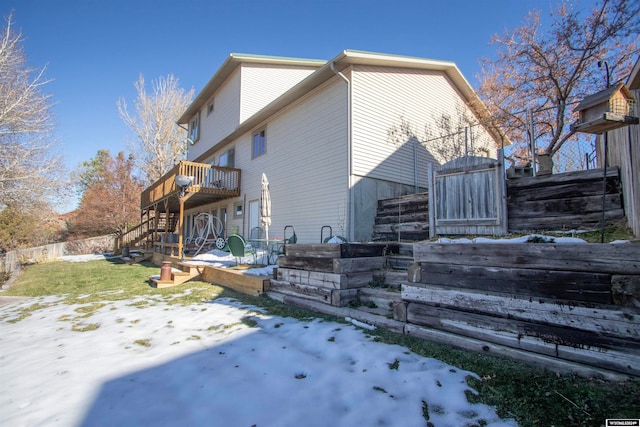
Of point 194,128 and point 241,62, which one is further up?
point 241,62

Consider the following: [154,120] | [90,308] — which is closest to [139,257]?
[90,308]

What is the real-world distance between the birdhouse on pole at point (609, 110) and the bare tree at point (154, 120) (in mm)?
27504

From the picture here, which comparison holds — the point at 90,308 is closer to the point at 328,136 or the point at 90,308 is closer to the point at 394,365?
the point at 394,365

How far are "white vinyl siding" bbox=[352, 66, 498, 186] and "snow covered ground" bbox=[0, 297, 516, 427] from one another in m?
6.11

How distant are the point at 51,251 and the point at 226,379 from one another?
20089 millimetres

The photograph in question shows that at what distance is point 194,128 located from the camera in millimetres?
19781

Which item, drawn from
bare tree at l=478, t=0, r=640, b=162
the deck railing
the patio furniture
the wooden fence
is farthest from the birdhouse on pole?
the wooden fence

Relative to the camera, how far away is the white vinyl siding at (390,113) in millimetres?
8977

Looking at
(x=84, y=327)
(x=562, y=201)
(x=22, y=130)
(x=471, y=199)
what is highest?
(x=22, y=130)

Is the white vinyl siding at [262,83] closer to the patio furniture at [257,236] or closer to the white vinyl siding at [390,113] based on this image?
the patio furniture at [257,236]

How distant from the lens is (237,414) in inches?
82.7

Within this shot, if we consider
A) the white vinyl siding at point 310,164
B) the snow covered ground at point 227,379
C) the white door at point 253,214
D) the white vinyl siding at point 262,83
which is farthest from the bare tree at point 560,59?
the white door at point 253,214

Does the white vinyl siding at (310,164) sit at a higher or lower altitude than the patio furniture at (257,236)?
higher

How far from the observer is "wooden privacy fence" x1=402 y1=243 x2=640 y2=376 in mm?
2281
